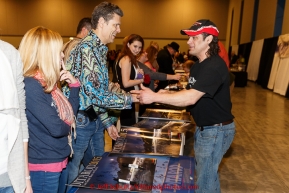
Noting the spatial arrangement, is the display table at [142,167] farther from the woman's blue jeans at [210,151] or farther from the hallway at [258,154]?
the hallway at [258,154]

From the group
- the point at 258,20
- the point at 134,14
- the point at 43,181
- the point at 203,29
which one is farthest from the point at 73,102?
the point at 134,14

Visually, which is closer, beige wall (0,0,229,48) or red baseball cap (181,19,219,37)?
red baseball cap (181,19,219,37)

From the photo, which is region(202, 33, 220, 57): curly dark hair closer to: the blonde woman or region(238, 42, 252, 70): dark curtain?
the blonde woman

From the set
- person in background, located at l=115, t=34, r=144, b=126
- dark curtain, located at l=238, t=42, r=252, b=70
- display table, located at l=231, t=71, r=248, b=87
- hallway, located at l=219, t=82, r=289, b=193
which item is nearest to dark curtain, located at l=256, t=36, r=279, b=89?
display table, located at l=231, t=71, r=248, b=87

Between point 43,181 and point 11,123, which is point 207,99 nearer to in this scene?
point 43,181

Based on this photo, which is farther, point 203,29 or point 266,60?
point 266,60

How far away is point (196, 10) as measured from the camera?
1898cm

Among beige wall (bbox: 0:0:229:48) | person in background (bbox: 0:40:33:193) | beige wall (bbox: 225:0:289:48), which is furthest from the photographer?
beige wall (bbox: 0:0:229:48)

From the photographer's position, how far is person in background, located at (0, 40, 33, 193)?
41.1 inches

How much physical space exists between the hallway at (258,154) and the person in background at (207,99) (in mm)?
1057

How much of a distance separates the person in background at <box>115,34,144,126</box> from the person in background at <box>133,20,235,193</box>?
1.04 meters

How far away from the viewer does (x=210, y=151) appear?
2.02m

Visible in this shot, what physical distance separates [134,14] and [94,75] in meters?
18.1

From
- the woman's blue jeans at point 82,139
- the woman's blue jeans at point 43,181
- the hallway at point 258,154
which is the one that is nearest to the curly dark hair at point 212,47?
the woman's blue jeans at point 82,139
